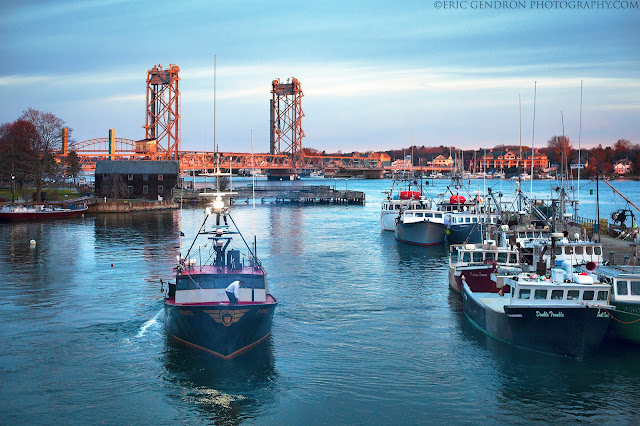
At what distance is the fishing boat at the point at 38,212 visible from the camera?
81938 mm

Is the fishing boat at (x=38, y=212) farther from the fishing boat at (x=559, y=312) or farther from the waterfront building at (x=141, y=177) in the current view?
the fishing boat at (x=559, y=312)

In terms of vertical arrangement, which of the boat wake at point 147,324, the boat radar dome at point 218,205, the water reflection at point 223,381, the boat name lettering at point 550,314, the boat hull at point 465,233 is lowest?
the water reflection at point 223,381

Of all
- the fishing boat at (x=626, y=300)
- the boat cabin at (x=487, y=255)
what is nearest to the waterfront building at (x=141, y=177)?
the boat cabin at (x=487, y=255)

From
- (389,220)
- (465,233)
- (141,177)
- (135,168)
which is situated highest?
(135,168)

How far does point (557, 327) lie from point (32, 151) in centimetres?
9403

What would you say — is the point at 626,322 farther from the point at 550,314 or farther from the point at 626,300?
the point at 550,314

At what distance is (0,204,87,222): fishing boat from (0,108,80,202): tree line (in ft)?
34.0

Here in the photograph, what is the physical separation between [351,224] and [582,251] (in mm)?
52270

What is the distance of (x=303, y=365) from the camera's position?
26.4 meters

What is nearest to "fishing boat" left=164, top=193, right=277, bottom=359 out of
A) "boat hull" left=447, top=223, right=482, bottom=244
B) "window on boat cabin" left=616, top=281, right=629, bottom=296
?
"window on boat cabin" left=616, top=281, right=629, bottom=296

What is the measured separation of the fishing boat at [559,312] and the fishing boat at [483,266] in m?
4.45

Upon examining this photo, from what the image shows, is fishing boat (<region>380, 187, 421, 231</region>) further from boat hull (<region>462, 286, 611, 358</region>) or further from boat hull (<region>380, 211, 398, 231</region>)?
boat hull (<region>462, 286, 611, 358</region>)

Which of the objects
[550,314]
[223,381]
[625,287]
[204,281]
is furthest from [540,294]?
[204,281]

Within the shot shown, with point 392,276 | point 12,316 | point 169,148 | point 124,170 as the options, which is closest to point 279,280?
point 392,276
